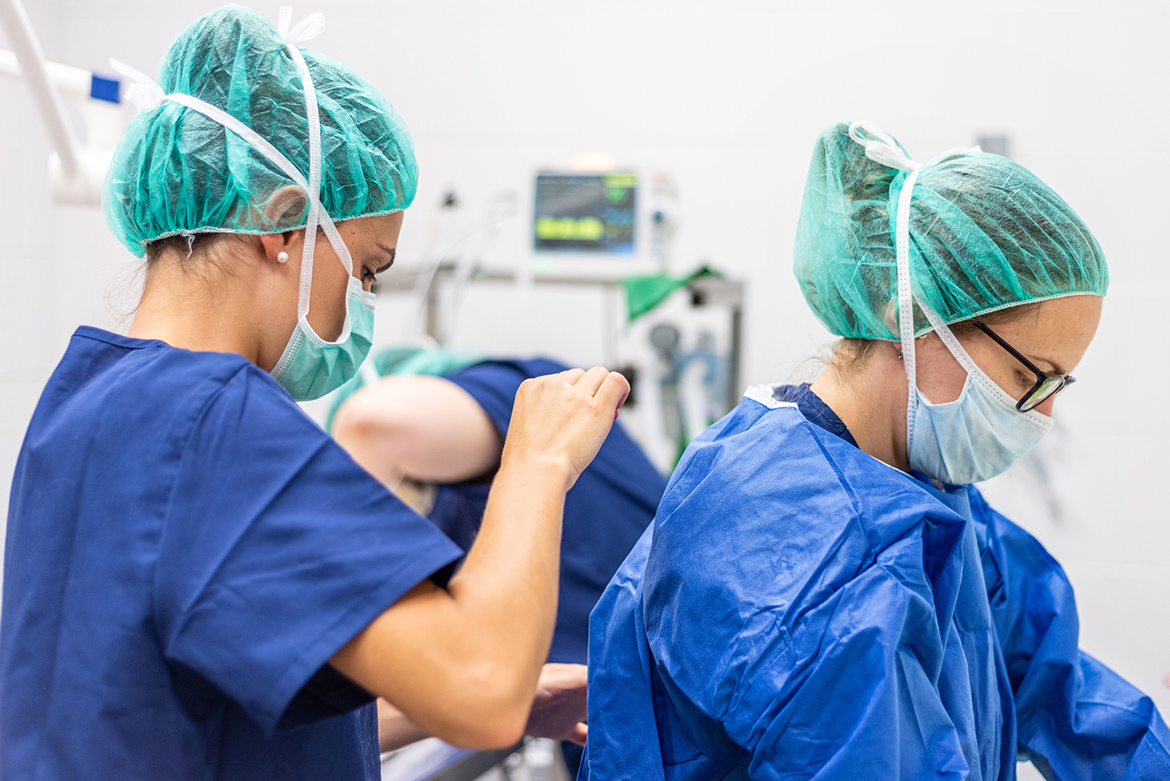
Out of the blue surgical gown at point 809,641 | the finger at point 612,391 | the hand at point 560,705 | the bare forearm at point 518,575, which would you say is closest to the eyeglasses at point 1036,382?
the blue surgical gown at point 809,641

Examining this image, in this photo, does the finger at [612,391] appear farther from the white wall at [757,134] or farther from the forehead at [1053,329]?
the white wall at [757,134]

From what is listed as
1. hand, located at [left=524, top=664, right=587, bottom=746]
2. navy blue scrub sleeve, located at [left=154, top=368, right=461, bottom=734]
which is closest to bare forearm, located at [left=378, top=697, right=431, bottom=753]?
hand, located at [left=524, top=664, right=587, bottom=746]

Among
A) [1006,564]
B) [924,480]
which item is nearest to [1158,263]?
[1006,564]

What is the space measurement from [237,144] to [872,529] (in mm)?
631

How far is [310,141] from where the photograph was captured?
719mm

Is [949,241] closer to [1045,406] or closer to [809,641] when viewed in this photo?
[1045,406]

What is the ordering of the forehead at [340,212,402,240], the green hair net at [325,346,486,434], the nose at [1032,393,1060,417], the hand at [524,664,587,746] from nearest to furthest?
the forehead at [340,212,402,240], the nose at [1032,393,1060,417], the hand at [524,664,587,746], the green hair net at [325,346,486,434]

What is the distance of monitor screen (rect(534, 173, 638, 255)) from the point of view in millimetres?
2176

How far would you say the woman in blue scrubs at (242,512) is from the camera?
54 centimetres

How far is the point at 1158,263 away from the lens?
188 centimetres

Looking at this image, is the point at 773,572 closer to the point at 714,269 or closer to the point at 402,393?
the point at 402,393

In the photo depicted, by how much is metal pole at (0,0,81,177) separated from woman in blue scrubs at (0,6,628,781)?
0.44 meters

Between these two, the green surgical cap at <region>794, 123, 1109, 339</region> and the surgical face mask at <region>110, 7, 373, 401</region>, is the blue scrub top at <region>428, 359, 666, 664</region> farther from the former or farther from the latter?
the green surgical cap at <region>794, 123, 1109, 339</region>

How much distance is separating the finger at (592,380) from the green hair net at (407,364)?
3.11 feet
